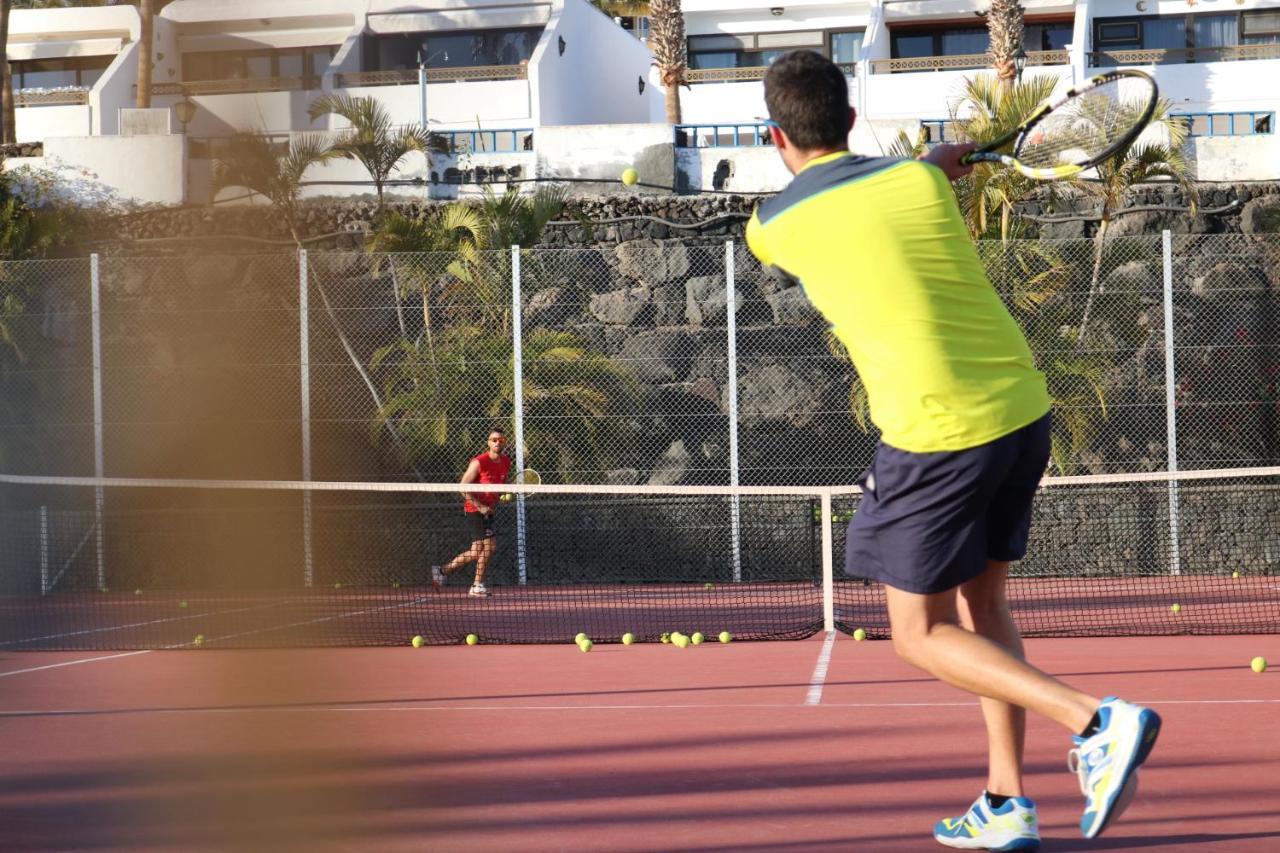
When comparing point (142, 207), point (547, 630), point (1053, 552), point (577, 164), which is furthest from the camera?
point (577, 164)

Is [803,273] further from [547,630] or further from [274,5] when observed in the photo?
[547,630]

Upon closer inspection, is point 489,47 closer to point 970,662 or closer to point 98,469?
point 98,469

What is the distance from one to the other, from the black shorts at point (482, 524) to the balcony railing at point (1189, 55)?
57.8 ft

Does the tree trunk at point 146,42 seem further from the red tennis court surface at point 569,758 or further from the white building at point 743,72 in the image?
the white building at point 743,72

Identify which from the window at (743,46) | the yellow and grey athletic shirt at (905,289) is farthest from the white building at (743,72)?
the yellow and grey athletic shirt at (905,289)

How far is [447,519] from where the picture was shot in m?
13.4

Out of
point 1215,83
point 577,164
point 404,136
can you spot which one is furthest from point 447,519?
point 1215,83

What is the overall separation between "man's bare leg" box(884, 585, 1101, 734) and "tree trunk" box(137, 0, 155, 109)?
227cm

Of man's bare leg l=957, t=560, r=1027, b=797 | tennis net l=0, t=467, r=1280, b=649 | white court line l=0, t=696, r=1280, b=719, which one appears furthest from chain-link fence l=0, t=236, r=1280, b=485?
man's bare leg l=957, t=560, r=1027, b=797

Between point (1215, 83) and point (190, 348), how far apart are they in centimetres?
2711

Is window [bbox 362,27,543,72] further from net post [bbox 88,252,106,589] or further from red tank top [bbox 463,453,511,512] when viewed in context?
red tank top [bbox 463,453,511,512]

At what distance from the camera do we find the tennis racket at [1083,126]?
4301 mm

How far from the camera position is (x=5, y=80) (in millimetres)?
1470

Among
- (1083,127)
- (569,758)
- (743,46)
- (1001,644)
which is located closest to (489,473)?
(569,758)
